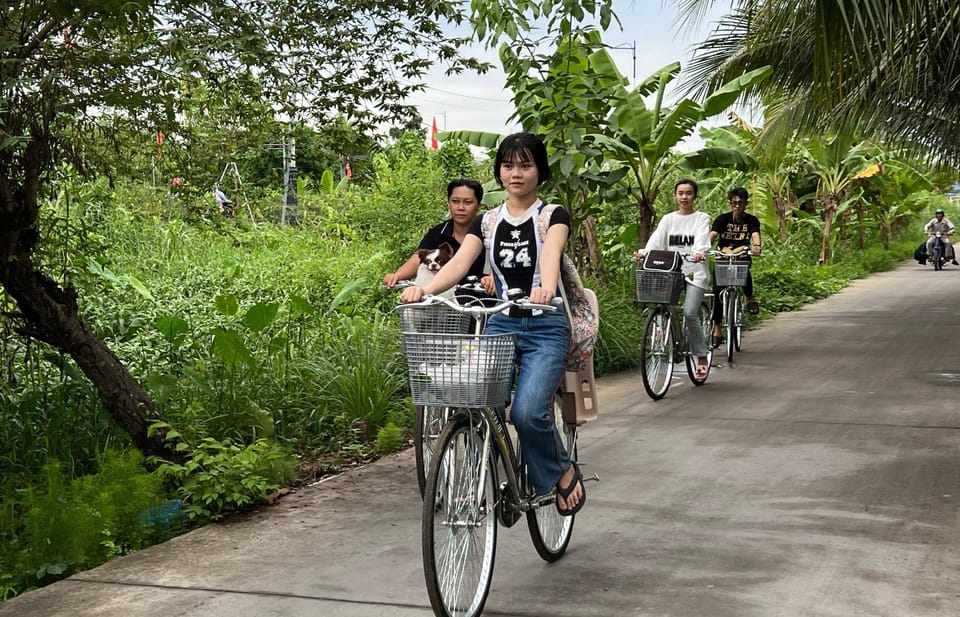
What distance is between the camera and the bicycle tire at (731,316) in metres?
12.1

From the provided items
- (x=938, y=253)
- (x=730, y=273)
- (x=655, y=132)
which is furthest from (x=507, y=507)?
(x=938, y=253)

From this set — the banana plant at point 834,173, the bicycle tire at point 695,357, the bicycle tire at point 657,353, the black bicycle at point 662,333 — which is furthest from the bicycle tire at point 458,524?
the banana plant at point 834,173

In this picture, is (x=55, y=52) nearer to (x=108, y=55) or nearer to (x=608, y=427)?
(x=108, y=55)

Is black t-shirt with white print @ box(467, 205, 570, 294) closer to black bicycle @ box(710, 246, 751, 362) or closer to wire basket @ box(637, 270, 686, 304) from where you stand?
wire basket @ box(637, 270, 686, 304)

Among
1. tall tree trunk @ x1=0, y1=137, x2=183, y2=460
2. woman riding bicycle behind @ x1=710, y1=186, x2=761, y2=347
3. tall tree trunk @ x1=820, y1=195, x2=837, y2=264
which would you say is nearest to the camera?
tall tree trunk @ x1=0, y1=137, x2=183, y2=460

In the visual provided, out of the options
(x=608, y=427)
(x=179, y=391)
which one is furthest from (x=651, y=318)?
(x=179, y=391)

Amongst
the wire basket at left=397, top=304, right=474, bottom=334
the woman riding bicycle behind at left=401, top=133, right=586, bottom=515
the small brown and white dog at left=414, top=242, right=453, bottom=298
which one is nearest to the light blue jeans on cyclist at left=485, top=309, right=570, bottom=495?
the woman riding bicycle behind at left=401, top=133, right=586, bottom=515

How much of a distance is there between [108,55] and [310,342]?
175 inches

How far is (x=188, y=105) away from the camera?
6707 mm

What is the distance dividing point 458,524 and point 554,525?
1.09 meters

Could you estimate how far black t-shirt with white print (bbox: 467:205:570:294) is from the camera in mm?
4879

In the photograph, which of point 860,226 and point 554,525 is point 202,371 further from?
point 860,226

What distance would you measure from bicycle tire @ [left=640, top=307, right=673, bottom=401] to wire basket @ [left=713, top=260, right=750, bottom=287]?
1702mm

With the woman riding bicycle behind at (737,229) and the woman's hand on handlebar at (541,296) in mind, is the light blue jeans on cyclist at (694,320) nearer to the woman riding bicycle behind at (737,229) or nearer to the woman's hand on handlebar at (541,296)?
the woman riding bicycle behind at (737,229)
